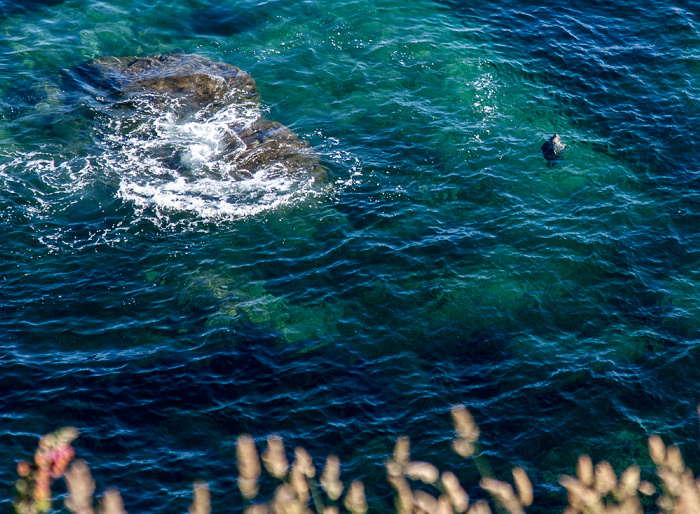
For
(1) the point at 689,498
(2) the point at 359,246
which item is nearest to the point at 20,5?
(2) the point at 359,246

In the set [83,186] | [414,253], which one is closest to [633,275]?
[414,253]

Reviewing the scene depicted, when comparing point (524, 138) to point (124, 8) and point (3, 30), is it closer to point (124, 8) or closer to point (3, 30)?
point (124, 8)

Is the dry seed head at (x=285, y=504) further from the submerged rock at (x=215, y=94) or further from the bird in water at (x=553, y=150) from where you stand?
the bird in water at (x=553, y=150)

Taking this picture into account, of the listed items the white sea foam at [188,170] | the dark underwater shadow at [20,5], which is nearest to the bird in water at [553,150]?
the white sea foam at [188,170]

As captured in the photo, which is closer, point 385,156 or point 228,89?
point 385,156

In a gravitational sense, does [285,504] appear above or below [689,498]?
below

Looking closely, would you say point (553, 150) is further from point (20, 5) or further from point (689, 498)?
point (20, 5)

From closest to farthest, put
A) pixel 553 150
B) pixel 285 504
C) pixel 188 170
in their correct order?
pixel 285 504, pixel 188 170, pixel 553 150
